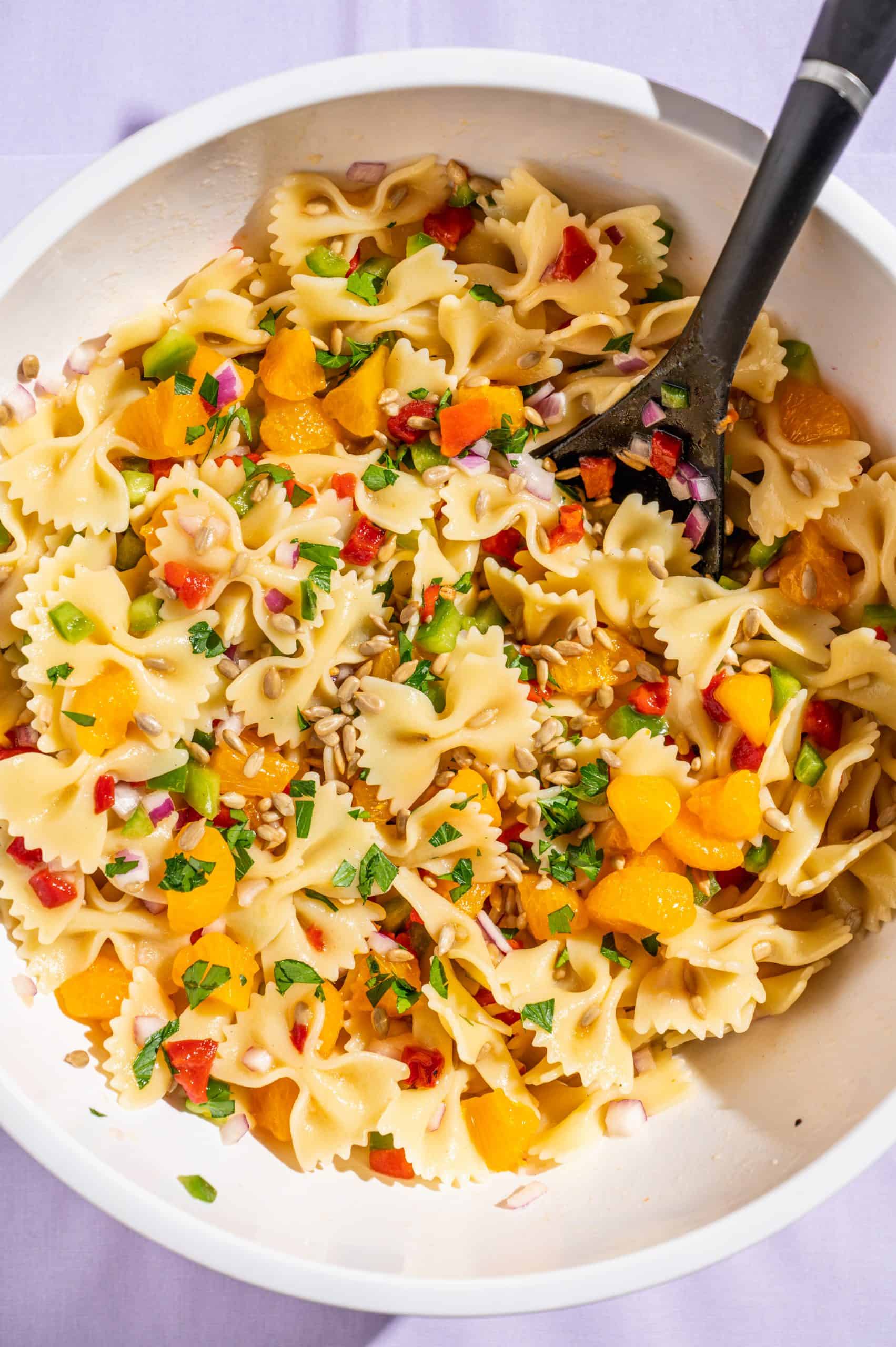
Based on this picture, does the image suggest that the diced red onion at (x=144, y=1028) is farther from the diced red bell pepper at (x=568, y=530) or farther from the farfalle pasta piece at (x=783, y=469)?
the farfalle pasta piece at (x=783, y=469)

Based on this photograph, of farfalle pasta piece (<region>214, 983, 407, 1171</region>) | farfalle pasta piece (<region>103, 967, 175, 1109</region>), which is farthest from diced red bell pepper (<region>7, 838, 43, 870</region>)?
farfalle pasta piece (<region>214, 983, 407, 1171</region>)

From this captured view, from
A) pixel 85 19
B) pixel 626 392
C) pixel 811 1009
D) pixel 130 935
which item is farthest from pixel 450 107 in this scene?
pixel 811 1009

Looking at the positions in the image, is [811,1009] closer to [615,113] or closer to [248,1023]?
[248,1023]

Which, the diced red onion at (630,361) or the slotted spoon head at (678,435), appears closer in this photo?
the slotted spoon head at (678,435)

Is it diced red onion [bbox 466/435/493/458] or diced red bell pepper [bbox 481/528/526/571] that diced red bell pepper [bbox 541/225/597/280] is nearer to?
diced red onion [bbox 466/435/493/458]

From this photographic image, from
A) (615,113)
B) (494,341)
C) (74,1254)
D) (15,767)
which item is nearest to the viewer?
(615,113)

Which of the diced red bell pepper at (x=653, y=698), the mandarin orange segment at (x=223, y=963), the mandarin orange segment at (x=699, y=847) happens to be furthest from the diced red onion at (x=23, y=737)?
the mandarin orange segment at (x=699, y=847)

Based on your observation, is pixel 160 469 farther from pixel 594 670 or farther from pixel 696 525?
pixel 696 525
